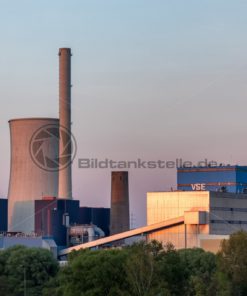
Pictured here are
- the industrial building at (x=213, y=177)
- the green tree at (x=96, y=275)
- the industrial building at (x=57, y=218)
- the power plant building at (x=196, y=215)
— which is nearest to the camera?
the green tree at (x=96, y=275)

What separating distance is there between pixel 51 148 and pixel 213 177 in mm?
15404

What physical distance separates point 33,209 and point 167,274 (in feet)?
180

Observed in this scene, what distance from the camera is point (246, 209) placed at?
314 ft

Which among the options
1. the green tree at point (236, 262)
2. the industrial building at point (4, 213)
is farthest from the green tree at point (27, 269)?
the industrial building at point (4, 213)

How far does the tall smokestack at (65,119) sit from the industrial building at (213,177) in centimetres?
1065

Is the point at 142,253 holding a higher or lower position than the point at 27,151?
lower

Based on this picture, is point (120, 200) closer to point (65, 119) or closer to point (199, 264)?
point (65, 119)

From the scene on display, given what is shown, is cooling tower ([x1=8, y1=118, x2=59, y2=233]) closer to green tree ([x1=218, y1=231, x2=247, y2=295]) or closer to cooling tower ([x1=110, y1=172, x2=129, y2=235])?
cooling tower ([x1=110, y1=172, x2=129, y2=235])

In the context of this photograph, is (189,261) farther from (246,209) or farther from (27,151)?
(27,151)

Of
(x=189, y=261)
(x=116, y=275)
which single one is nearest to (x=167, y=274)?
(x=116, y=275)

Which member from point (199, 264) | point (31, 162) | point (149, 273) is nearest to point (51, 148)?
point (31, 162)

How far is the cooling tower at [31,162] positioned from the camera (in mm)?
108562

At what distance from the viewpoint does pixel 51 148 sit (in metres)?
111

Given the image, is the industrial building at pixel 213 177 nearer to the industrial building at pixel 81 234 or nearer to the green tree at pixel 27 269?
the industrial building at pixel 81 234
